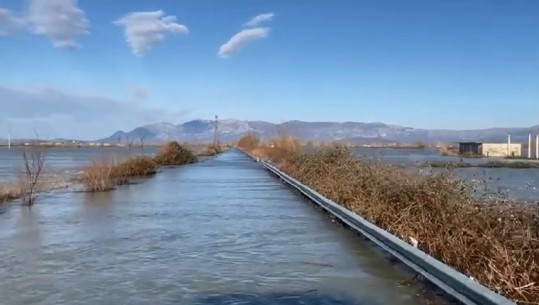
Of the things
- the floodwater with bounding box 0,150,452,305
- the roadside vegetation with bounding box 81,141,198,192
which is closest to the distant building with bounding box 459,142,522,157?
the roadside vegetation with bounding box 81,141,198,192

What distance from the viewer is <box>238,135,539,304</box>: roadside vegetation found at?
25.1ft

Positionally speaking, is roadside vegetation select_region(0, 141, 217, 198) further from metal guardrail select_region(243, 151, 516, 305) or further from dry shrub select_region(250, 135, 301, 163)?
metal guardrail select_region(243, 151, 516, 305)

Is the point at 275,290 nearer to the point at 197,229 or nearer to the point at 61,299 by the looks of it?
the point at 61,299

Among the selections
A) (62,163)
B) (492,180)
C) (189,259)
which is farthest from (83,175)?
(62,163)

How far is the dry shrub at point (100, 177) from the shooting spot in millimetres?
26141

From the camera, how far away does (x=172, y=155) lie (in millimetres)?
59531

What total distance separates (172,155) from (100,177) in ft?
108

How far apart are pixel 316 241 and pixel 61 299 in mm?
5840

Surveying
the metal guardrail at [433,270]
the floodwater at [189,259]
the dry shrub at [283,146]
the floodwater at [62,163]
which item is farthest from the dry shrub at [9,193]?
the dry shrub at [283,146]

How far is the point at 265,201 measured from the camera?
70.8ft

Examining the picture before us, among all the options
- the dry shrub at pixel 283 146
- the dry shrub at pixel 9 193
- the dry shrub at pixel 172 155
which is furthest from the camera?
the dry shrub at pixel 172 155

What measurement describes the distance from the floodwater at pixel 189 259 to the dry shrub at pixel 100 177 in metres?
7.10

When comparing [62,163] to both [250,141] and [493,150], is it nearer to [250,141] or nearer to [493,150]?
[250,141]

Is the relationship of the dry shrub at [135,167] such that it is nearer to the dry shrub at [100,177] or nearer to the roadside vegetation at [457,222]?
the dry shrub at [100,177]
